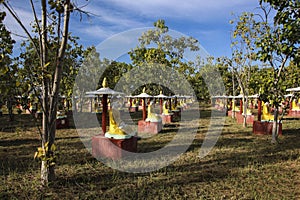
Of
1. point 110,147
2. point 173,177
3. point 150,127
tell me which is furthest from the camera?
point 150,127

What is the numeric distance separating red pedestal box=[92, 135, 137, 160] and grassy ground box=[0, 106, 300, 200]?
1.03 ft

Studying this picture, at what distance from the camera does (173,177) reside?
566 centimetres

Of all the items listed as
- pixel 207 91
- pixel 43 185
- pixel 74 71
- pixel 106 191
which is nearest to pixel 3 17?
pixel 43 185

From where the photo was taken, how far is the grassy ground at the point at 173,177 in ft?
15.6

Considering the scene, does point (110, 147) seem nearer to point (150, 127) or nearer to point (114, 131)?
point (114, 131)

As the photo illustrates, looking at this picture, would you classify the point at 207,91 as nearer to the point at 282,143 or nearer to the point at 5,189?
the point at 282,143

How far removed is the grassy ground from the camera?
4.77 metres

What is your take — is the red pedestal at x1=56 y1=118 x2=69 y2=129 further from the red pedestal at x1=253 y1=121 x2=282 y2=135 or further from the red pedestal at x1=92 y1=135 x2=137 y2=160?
the red pedestal at x1=253 y1=121 x2=282 y2=135

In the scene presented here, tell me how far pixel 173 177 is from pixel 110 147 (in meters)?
2.28

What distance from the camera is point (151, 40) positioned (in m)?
21.0

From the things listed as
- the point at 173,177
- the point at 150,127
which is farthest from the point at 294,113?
the point at 173,177

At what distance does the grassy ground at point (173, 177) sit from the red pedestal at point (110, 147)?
1.03ft

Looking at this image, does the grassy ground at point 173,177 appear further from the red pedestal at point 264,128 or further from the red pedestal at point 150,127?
the red pedestal at point 150,127

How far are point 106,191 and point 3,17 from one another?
135 inches
